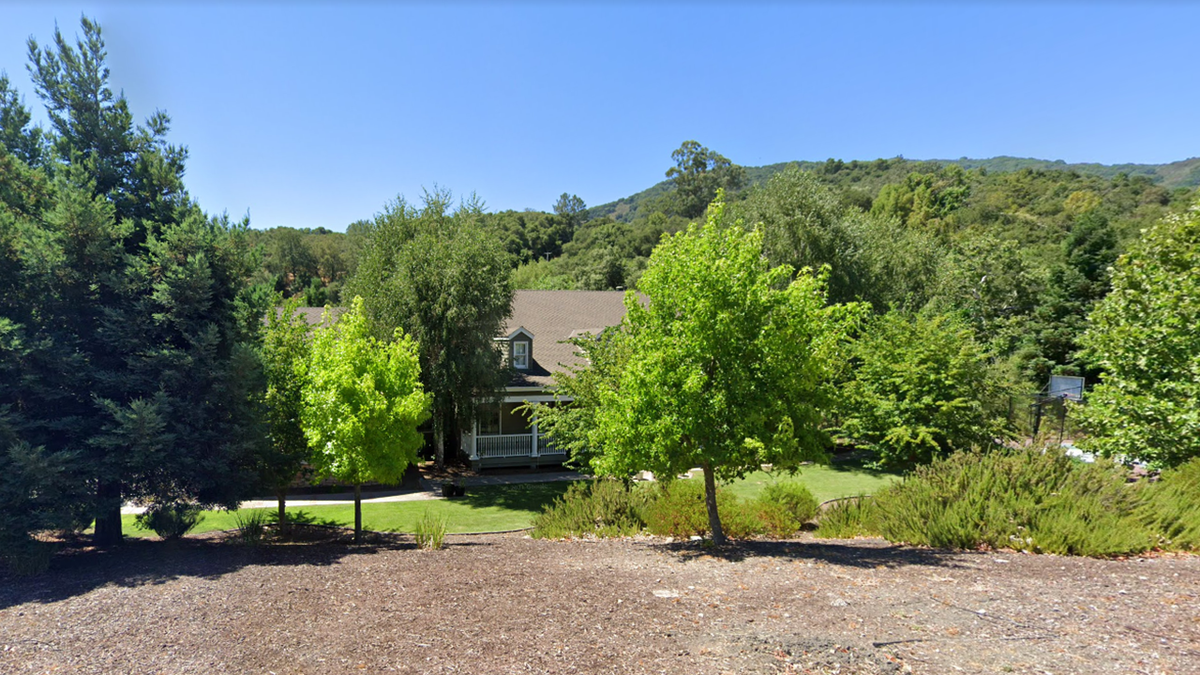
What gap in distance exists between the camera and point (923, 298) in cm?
3588

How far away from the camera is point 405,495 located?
17719 millimetres

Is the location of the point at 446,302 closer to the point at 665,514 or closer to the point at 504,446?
the point at 504,446

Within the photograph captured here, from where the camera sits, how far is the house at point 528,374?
70.6 ft

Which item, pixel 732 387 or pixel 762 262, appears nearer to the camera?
pixel 732 387

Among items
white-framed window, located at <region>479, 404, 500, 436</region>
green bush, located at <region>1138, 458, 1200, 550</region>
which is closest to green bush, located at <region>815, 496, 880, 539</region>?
green bush, located at <region>1138, 458, 1200, 550</region>

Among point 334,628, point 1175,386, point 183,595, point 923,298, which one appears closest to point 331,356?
point 183,595

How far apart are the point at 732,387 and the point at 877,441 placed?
13.4m

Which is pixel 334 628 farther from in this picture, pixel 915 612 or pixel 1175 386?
pixel 1175 386

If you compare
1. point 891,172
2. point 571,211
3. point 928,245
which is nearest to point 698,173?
point 571,211

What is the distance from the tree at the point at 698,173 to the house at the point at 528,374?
255 feet

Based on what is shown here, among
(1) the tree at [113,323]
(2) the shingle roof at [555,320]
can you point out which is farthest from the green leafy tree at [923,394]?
(1) the tree at [113,323]

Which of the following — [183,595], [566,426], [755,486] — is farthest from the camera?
[755,486]

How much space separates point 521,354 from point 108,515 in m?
13.9

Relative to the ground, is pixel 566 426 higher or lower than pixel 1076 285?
lower
